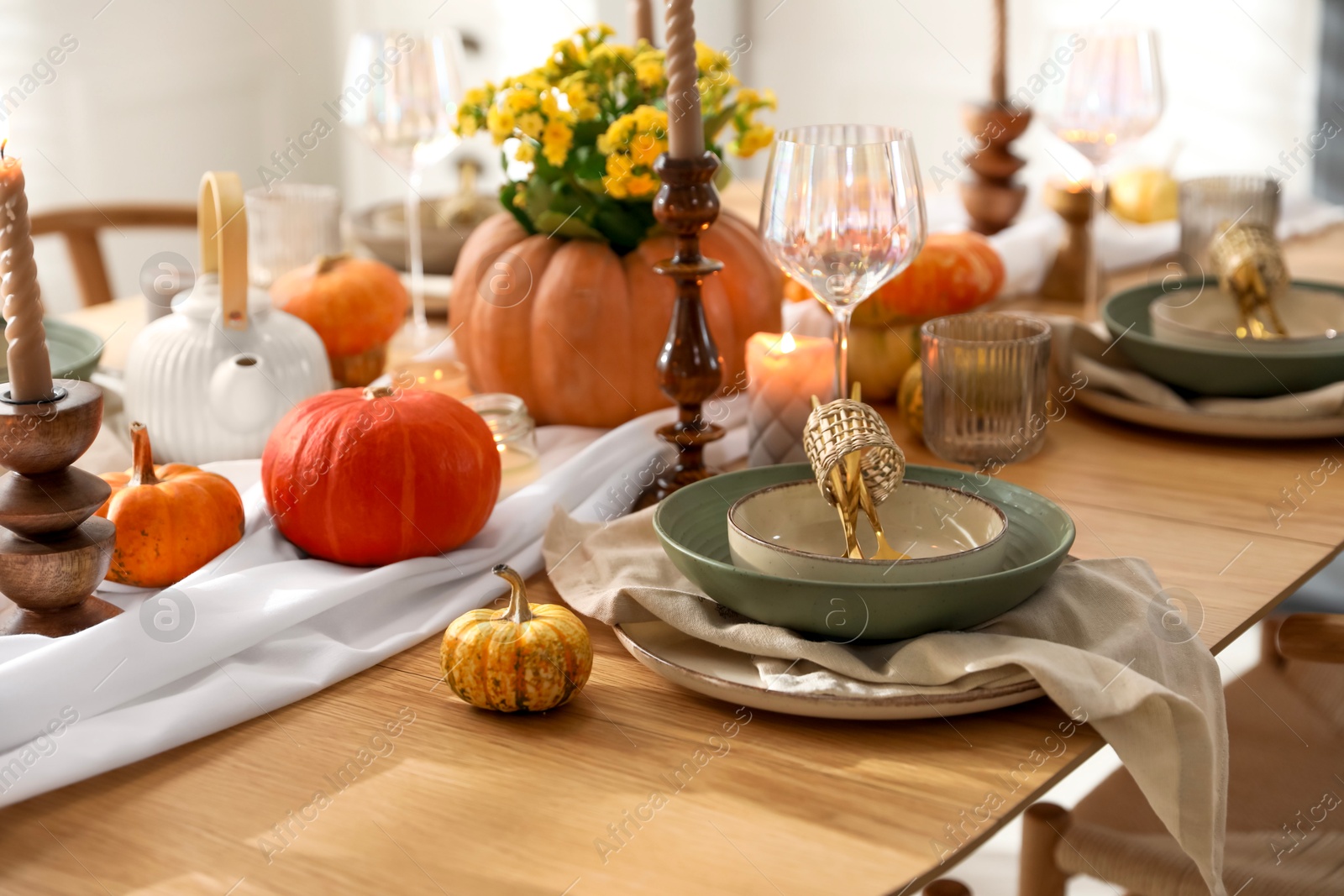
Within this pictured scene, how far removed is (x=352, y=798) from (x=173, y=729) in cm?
13

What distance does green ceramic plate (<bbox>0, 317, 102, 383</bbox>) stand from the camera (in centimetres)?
118

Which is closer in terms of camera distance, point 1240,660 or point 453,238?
point 453,238

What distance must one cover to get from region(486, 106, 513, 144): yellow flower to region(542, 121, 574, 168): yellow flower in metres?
0.04

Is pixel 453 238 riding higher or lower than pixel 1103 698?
higher

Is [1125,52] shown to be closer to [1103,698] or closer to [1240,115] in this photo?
[1103,698]

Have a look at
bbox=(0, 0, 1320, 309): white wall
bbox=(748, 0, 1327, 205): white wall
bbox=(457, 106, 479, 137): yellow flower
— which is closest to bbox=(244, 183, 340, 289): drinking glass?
bbox=(457, 106, 479, 137): yellow flower

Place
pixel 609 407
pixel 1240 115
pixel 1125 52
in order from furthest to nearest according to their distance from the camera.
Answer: pixel 1240 115 < pixel 1125 52 < pixel 609 407

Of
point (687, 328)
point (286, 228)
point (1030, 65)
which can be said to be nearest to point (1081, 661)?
point (687, 328)

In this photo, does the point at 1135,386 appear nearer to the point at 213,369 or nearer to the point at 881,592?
the point at 881,592

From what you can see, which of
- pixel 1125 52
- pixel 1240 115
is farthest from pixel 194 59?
pixel 1240 115

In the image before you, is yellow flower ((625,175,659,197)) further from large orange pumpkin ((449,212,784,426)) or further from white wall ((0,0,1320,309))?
white wall ((0,0,1320,309))

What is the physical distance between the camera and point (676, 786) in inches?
27.3

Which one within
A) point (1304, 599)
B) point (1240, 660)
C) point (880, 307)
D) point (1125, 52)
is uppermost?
point (1125, 52)

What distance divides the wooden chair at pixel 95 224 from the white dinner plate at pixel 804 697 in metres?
1.71
